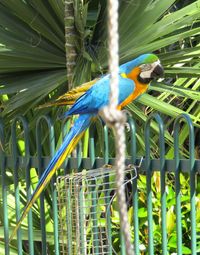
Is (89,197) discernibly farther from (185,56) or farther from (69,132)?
(185,56)

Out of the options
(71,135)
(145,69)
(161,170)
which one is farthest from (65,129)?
(161,170)

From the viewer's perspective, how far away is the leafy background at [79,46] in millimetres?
3936

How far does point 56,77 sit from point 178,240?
1.69m

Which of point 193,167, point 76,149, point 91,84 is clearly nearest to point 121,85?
point 91,84

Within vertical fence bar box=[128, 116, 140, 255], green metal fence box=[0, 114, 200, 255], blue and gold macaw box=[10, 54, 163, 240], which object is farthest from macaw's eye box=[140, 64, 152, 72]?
vertical fence bar box=[128, 116, 140, 255]

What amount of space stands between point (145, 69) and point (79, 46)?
769 mm

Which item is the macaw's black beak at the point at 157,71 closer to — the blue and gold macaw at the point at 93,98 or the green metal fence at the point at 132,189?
the blue and gold macaw at the point at 93,98

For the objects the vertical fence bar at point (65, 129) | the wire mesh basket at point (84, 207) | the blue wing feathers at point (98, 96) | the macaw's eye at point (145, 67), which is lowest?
the wire mesh basket at point (84, 207)

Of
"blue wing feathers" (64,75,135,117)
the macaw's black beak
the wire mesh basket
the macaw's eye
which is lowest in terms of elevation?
the wire mesh basket

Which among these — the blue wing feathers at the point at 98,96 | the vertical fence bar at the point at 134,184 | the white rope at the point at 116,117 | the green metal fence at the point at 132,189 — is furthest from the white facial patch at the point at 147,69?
the white rope at the point at 116,117

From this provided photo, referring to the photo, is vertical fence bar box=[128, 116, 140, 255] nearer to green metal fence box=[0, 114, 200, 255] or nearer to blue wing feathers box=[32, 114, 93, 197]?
green metal fence box=[0, 114, 200, 255]

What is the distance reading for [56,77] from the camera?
4156 mm

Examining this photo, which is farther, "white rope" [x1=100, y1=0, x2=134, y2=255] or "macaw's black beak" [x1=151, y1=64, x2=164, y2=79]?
"macaw's black beak" [x1=151, y1=64, x2=164, y2=79]

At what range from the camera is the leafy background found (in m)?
3.94
